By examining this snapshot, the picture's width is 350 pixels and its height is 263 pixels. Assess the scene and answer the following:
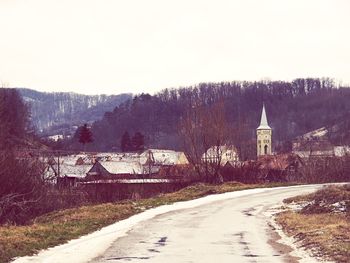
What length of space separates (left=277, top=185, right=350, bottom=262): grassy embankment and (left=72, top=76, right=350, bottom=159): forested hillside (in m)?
113

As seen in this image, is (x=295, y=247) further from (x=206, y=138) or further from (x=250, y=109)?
(x=250, y=109)

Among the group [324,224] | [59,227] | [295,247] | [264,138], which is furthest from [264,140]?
[295,247]

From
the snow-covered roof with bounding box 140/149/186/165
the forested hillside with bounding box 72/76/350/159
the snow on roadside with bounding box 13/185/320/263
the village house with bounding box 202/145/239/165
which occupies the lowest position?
the snow on roadside with bounding box 13/185/320/263

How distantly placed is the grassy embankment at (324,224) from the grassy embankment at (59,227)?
5872 millimetres

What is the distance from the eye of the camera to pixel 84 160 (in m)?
79.1

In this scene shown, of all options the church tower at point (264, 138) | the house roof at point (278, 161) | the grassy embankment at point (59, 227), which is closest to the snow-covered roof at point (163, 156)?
the house roof at point (278, 161)

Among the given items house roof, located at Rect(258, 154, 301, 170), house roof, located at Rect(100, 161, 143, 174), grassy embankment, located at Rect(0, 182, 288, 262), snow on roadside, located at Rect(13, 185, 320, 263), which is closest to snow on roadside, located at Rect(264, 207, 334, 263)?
snow on roadside, located at Rect(13, 185, 320, 263)

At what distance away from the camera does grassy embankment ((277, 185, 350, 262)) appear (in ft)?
43.1

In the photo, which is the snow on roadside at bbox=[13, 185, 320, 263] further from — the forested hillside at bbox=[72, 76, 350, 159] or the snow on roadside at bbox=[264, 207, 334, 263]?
the forested hillside at bbox=[72, 76, 350, 159]

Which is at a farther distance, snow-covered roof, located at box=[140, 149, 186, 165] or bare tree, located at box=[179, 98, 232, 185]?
snow-covered roof, located at box=[140, 149, 186, 165]

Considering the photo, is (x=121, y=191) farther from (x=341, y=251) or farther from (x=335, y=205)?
(x=341, y=251)

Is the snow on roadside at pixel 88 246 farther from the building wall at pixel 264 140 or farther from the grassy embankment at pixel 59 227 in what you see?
the building wall at pixel 264 140

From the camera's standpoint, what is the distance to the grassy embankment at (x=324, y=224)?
13125 mm

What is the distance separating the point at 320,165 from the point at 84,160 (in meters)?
35.7
